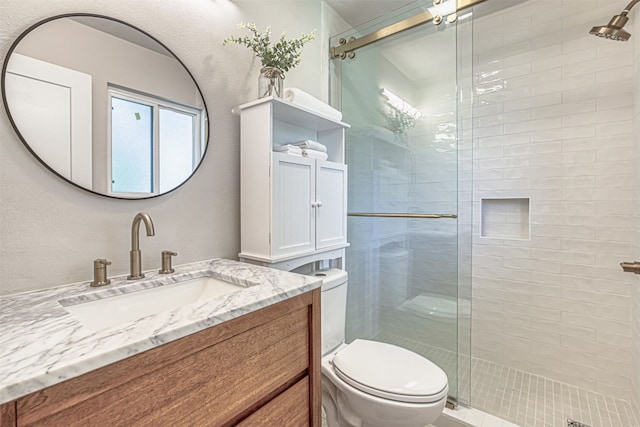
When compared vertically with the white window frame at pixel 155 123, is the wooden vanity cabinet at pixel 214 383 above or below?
below

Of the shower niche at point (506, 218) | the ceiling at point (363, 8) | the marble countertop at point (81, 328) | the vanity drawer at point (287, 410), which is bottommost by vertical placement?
the vanity drawer at point (287, 410)

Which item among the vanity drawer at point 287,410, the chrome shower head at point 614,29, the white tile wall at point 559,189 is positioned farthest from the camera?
the white tile wall at point 559,189

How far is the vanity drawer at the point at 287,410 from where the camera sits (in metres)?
0.83

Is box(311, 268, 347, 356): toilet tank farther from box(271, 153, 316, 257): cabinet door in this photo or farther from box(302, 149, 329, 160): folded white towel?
box(302, 149, 329, 160): folded white towel

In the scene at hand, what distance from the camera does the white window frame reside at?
1.09 meters

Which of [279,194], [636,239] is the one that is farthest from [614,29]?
[279,194]

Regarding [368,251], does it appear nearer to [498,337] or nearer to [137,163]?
[498,337]

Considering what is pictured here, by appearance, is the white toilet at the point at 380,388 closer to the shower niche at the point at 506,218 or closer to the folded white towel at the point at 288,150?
the folded white towel at the point at 288,150

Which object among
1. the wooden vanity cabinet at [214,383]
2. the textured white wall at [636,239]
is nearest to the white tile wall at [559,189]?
the textured white wall at [636,239]

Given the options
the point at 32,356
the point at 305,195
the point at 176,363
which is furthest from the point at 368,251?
the point at 32,356

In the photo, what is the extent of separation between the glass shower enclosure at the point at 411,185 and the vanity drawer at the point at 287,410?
3.95 ft

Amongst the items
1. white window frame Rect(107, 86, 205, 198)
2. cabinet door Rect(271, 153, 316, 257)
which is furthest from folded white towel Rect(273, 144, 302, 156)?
white window frame Rect(107, 86, 205, 198)

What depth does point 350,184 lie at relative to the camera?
7.43 ft

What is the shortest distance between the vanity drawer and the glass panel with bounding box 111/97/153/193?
88 cm
